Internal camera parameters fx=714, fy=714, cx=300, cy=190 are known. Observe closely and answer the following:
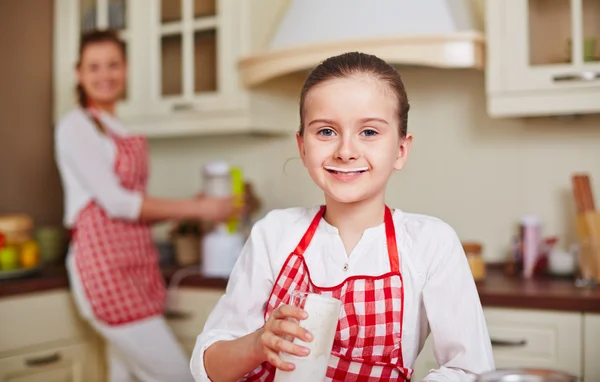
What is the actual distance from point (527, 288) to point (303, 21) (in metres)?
1.07

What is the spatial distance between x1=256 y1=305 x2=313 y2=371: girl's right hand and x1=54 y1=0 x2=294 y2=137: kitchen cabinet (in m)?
1.70

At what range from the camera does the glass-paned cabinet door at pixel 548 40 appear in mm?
2076

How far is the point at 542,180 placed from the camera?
2.38 meters

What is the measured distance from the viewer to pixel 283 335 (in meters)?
0.90

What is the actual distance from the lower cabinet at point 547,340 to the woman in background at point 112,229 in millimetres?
901

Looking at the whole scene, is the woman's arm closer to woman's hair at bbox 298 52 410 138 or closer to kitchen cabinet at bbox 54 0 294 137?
kitchen cabinet at bbox 54 0 294 137

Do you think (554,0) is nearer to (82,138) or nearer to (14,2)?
(82,138)

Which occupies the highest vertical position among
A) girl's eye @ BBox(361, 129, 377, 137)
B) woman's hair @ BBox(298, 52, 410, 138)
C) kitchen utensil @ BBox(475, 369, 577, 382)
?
woman's hair @ BBox(298, 52, 410, 138)

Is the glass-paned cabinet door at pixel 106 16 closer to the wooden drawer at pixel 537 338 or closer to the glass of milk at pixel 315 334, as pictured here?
the wooden drawer at pixel 537 338

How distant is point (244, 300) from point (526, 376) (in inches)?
21.1

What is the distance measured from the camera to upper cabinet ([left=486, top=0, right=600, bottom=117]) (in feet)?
6.79

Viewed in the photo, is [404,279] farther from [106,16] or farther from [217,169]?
[106,16]

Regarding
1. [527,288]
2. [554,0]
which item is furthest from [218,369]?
[554,0]

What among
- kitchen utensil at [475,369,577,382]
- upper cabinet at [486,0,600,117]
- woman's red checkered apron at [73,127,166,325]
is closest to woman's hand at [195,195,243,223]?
woman's red checkered apron at [73,127,166,325]
